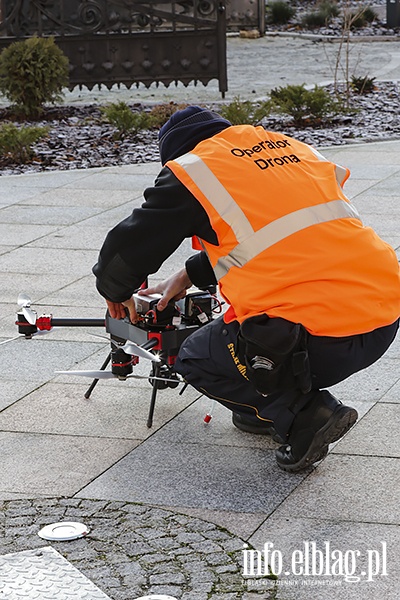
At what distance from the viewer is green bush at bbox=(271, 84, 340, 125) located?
13.5 meters

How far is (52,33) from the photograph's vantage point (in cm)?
1590

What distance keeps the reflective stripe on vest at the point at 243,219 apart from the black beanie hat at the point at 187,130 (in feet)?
0.82

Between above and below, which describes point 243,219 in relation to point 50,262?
above

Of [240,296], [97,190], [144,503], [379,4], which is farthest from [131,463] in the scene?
[379,4]

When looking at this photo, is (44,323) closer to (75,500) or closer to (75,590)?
(75,500)

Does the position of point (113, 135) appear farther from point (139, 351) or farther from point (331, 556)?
point (331, 556)

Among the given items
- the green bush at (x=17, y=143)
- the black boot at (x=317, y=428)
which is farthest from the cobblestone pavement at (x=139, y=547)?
the green bush at (x=17, y=143)

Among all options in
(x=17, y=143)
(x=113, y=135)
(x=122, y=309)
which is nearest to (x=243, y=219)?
(x=122, y=309)

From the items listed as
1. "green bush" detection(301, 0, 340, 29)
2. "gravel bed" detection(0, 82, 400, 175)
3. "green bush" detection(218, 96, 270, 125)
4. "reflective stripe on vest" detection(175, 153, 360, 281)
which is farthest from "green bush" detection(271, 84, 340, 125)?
"green bush" detection(301, 0, 340, 29)

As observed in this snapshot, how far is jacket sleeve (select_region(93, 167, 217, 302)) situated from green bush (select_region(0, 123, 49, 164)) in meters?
7.79

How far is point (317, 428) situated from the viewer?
429 centimetres

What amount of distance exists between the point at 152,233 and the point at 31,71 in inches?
410

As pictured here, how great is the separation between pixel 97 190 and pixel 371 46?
15.1 meters

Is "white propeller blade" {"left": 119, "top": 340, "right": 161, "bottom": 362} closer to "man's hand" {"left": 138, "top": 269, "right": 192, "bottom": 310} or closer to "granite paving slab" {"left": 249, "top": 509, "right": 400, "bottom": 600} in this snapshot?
"man's hand" {"left": 138, "top": 269, "right": 192, "bottom": 310}
